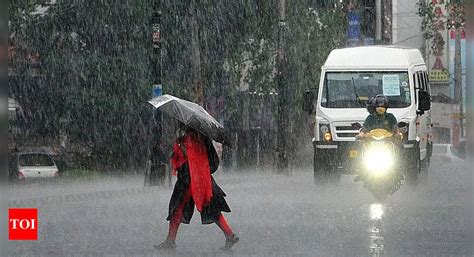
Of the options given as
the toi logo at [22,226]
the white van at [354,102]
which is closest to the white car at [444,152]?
the white van at [354,102]

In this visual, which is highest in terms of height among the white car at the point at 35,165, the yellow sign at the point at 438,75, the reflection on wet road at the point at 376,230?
the reflection on wet road at the point at 376,230

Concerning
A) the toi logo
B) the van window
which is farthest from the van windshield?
the van window

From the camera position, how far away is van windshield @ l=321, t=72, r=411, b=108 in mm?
27266

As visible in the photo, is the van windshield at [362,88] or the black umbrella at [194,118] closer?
the black umbrella at [194,118]

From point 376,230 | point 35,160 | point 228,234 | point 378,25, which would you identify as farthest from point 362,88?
point 378,25

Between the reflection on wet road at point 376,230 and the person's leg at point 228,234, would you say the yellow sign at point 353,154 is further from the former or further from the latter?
the person's leg at point 228,234

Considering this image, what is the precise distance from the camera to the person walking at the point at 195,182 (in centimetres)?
1452

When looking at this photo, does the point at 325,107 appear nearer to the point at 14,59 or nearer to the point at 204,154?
the point at 204,154

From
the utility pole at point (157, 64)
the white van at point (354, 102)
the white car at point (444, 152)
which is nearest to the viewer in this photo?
the white van at point (354, 102)

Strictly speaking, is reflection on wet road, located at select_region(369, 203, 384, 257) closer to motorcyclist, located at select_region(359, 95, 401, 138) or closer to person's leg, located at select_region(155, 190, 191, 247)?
motorcyclist, located at select_region(359, 95, 401, 138)

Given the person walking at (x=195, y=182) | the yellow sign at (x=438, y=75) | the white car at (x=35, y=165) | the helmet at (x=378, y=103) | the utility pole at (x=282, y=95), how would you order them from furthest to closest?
the yellow sign at (x=438, y=75) → the white car at (x=35, y=165) → the utility pole at (x=282, y=95) → the helmet at (x=378, y=103) → the person walking at (x=195, y=182)

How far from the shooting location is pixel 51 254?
14.6 m

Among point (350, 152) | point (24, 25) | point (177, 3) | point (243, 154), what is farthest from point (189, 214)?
point (243, 154)

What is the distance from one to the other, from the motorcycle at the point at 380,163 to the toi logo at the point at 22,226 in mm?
6392
